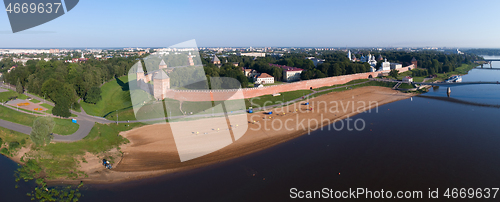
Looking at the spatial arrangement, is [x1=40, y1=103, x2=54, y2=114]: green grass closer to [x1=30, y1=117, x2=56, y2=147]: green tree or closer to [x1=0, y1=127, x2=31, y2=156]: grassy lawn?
[x1=0, y1=127, x2=31, y2=156]: grassy lawn

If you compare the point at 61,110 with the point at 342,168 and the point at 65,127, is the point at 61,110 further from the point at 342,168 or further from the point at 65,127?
the point at 342,168

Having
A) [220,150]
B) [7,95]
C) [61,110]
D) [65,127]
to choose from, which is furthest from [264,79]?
[7,95]

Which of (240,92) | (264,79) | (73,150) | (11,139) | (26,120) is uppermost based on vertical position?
(264,79)

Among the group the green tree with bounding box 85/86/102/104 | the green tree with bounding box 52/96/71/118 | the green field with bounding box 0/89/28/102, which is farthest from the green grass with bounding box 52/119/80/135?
the green field with bounding box 0/89/28/102

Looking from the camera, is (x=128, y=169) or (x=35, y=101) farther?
(x=35, y=101)

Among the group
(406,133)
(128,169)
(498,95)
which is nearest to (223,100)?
(128,169)

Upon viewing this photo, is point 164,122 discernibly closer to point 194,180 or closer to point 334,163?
point 194,180
